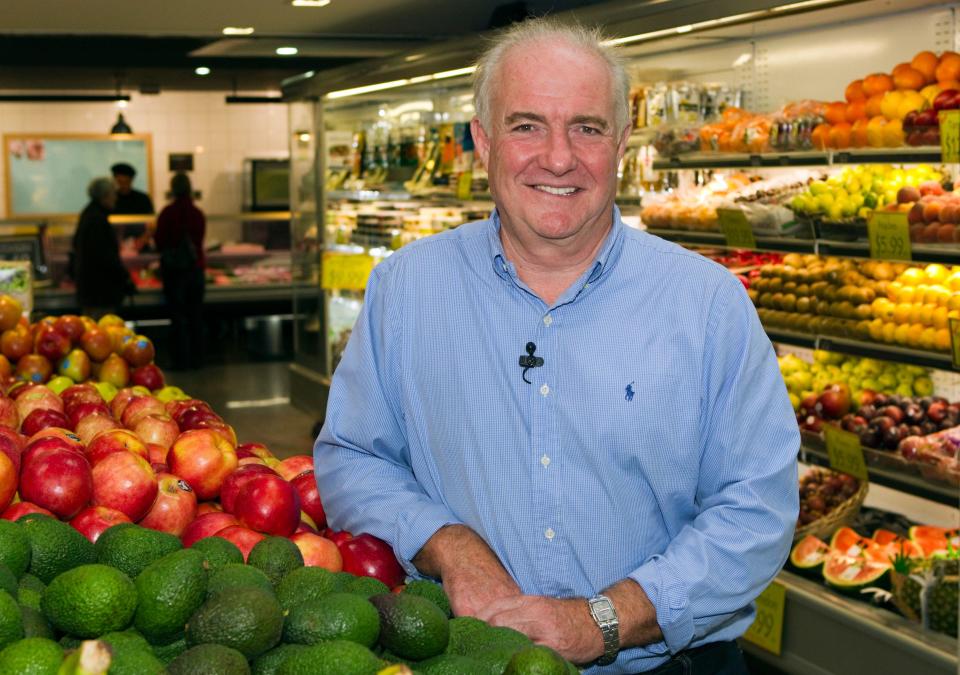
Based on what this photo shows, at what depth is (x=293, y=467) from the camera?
8.94ft

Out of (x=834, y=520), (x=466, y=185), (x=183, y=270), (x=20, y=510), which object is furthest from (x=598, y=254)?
(x=183, y=270)

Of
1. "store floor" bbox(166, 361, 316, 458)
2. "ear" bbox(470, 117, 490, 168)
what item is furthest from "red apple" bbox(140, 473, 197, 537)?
"store floor" bbox(166, 361, 316, 458)

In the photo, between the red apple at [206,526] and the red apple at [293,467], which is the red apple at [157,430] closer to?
the red apple at [293,467]

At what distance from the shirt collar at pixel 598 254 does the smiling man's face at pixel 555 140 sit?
1.7 inches

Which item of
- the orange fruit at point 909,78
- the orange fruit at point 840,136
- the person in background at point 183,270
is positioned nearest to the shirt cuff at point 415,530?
the orange fruit at point 840,136

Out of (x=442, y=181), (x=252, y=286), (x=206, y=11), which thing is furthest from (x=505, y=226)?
(x=252, y=286)

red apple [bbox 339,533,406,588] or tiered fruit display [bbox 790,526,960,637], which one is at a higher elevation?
red apple [bbox 339,533,406,588]

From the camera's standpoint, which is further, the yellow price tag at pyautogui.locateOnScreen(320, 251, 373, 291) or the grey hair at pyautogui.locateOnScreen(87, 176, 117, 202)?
the grey hair at pyautogui.locateOnScreen(87, 176, 117, 202)

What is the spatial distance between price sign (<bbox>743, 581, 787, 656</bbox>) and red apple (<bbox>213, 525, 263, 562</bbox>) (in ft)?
8.56

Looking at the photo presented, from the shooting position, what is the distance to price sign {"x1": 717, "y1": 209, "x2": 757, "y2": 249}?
15.0 feet

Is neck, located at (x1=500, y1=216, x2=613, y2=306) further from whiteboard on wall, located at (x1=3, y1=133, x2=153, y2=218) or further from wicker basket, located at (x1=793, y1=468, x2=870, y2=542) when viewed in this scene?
whiteboard on wall, located at (x1=3, y1=133, x2=153, y2=218)

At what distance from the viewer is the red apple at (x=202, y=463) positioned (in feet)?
8.05

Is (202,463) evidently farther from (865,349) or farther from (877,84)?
(877,84)

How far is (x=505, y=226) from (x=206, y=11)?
5111mm
